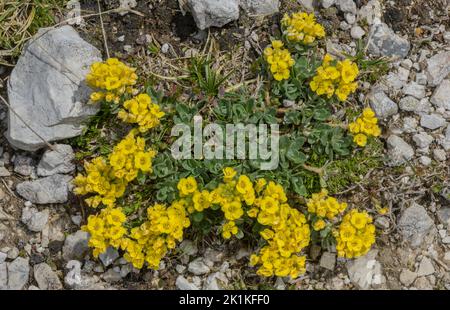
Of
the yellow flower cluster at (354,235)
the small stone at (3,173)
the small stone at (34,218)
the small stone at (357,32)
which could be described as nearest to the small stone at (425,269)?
the yellow flower cluster at (354,235)

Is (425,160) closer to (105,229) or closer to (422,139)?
(422,139)

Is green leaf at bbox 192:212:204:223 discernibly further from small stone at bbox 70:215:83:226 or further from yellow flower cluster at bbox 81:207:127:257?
small stone at bbox 70:215:83:226

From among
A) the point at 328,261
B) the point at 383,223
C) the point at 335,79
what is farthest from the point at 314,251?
the point at 335,79

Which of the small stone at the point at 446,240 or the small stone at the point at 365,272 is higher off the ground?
the small stone at the point at 446,240

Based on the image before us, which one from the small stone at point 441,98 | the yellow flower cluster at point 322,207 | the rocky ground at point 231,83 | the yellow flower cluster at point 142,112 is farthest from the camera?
the small stone at point 441,98

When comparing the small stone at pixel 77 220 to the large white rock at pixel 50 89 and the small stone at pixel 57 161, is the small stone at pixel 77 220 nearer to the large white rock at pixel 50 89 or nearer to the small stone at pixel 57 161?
the small stone at pixel 57 161

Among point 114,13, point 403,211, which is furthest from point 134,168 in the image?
point 403,211

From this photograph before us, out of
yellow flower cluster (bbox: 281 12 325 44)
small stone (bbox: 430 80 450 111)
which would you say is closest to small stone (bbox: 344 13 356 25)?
yellow flower cluster (bbox: 281 12 325 44)
